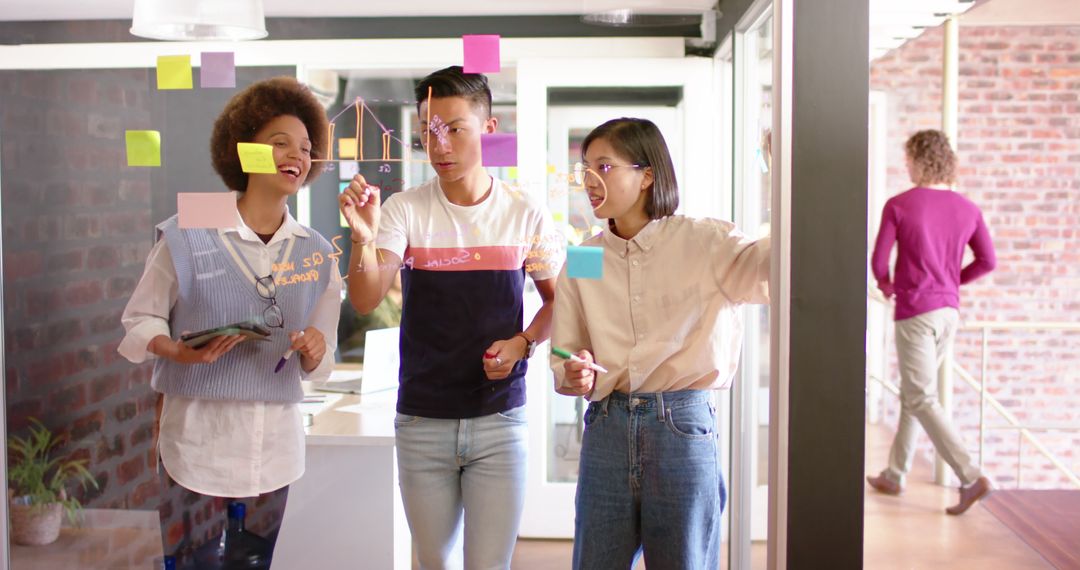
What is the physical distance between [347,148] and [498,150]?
30 cm

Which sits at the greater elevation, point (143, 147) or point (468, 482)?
point (143, 147)

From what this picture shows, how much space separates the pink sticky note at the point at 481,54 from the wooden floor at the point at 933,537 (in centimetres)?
241

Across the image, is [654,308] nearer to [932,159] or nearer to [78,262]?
[78,262]

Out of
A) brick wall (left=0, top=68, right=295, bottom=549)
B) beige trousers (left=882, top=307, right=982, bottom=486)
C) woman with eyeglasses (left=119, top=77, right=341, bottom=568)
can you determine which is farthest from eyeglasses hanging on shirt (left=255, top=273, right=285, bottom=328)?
beige trousers (left=882, top=307, right=982, bottom=486)

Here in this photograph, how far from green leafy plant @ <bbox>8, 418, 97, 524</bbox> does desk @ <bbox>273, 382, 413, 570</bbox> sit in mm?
562

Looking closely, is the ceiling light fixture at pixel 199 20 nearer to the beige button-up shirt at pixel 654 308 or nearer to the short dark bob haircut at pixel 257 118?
the short dark bob haircut at pixel 257 118

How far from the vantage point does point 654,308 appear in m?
1.82

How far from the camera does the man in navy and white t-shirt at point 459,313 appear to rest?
1781 mm

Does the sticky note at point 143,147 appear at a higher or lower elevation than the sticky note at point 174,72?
lower

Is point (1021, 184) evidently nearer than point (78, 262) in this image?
No

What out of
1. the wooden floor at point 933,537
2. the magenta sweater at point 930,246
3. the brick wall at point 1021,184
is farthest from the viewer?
the brick wall at point 1021,184

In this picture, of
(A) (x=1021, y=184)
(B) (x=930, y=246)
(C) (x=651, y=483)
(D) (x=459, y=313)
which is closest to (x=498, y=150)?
(D) (x=459, y=313)

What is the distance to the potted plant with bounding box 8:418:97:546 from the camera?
2219mm

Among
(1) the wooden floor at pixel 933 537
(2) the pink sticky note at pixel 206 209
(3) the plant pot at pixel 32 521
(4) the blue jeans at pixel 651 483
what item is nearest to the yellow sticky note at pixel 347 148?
(2) the pink sticky note at pixel 206 209
